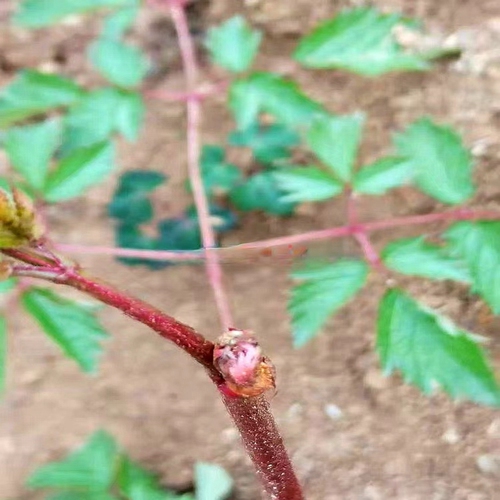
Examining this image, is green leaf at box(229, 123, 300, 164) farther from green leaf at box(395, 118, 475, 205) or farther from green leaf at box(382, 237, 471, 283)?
green leaf at box(382, 237, 471, 283)

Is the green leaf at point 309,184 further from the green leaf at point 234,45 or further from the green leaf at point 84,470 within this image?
the green leaf at point 84,470

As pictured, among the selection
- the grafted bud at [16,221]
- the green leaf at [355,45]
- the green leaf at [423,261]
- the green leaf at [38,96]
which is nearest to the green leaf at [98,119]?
the green leaf at [38,96]

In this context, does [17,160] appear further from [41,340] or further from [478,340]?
[478,340]

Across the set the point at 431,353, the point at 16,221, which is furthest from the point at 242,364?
the point at 431,353

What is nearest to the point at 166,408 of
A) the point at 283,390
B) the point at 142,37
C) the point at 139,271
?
the point at 283,390

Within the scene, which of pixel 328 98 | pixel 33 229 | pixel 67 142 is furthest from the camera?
pixel 328 98

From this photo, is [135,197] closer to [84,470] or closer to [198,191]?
[198,191]
